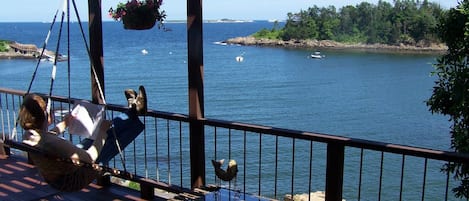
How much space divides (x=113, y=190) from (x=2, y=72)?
4003 centimetres

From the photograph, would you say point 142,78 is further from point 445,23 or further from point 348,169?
point 445,23

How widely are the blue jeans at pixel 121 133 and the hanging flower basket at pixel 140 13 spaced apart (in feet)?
2.25

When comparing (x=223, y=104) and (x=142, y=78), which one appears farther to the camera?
(x=142, y=78)

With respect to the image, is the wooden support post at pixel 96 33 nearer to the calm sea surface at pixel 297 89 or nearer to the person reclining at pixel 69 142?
the person reclining at pixel 69 142

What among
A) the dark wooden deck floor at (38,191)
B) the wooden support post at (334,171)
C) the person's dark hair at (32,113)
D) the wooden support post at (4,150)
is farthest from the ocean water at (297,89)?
the wooden support post at (334,171)

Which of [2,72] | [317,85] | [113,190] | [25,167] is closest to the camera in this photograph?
[113,190]

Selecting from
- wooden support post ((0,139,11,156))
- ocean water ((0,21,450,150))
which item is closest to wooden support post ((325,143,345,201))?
wooden support post ((0,139,11,156))

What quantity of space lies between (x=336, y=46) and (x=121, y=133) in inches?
2693

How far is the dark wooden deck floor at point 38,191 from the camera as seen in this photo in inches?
150

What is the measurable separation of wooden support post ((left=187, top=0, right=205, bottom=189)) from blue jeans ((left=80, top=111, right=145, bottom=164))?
16.8 inches

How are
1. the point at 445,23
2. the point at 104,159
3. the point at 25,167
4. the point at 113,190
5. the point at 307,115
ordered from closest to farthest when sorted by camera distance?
the point at 104,159 → the point at 113,190 → the point at 25,167 → the point at 445,23 → the point at 307,115

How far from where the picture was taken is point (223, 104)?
2736 centimetres

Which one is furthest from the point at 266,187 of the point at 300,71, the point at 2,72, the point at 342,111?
the point at 2,72

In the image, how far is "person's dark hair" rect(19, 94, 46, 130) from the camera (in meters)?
2.73
